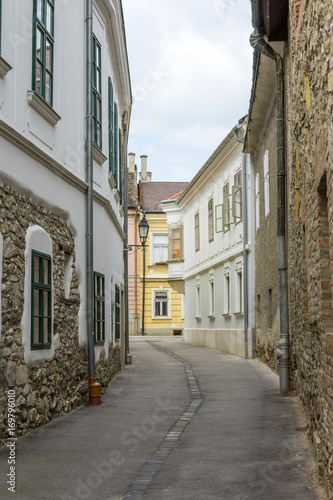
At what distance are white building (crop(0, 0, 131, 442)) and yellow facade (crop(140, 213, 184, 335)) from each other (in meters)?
31.1

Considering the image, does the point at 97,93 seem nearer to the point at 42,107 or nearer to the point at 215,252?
the point at 42,107

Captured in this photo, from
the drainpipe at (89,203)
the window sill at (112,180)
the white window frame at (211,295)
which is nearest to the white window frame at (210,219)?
the white window frame at (211,295)

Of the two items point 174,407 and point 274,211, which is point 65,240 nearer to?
point 174,407

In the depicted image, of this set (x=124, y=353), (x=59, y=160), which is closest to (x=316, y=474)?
(x=59, y=160)

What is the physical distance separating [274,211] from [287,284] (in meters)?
3.49

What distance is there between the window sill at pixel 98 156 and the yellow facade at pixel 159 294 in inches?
1254

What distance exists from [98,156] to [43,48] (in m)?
3.50

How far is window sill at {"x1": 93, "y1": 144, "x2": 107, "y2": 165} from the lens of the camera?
12.4m

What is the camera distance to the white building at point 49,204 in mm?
7992

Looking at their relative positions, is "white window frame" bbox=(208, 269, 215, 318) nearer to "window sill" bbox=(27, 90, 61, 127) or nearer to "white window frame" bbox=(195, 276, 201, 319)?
"white window frame" bbox=(195, 276, 201, 319)

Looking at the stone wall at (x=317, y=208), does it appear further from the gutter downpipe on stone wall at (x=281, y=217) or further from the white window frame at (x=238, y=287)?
the white window frame at (x=238, y=287)

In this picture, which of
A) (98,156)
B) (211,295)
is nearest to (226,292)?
(211,295)

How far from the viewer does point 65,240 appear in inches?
408

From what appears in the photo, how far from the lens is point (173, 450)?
7.58 meters
